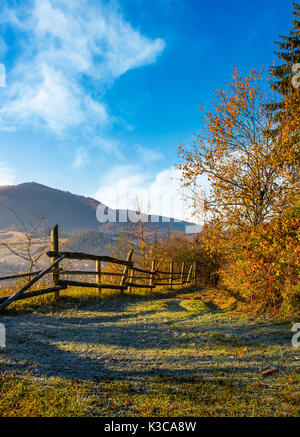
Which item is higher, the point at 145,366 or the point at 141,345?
the point at 145,366

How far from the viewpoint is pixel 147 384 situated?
2939mm

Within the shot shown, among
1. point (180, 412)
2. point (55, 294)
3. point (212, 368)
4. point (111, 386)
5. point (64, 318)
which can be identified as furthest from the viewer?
point (55, 294)

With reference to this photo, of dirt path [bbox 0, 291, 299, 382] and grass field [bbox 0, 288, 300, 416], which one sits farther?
dirt path [bbox 0, 291, 299, 382]

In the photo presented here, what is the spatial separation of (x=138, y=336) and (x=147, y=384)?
93.4 inches

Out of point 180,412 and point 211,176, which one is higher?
point 211,176

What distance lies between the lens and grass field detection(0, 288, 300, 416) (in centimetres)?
243

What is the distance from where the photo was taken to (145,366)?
3.53 meters

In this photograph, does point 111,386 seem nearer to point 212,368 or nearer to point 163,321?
point 212,368

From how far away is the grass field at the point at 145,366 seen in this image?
2.43 metres

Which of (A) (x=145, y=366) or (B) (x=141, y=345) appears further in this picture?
(B) (x=141, y=345)

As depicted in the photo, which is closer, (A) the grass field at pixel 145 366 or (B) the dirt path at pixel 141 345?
(A) the grass field at pixel 145 366

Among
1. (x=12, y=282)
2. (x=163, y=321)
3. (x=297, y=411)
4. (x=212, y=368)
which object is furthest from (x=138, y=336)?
(x=12, y=282)
